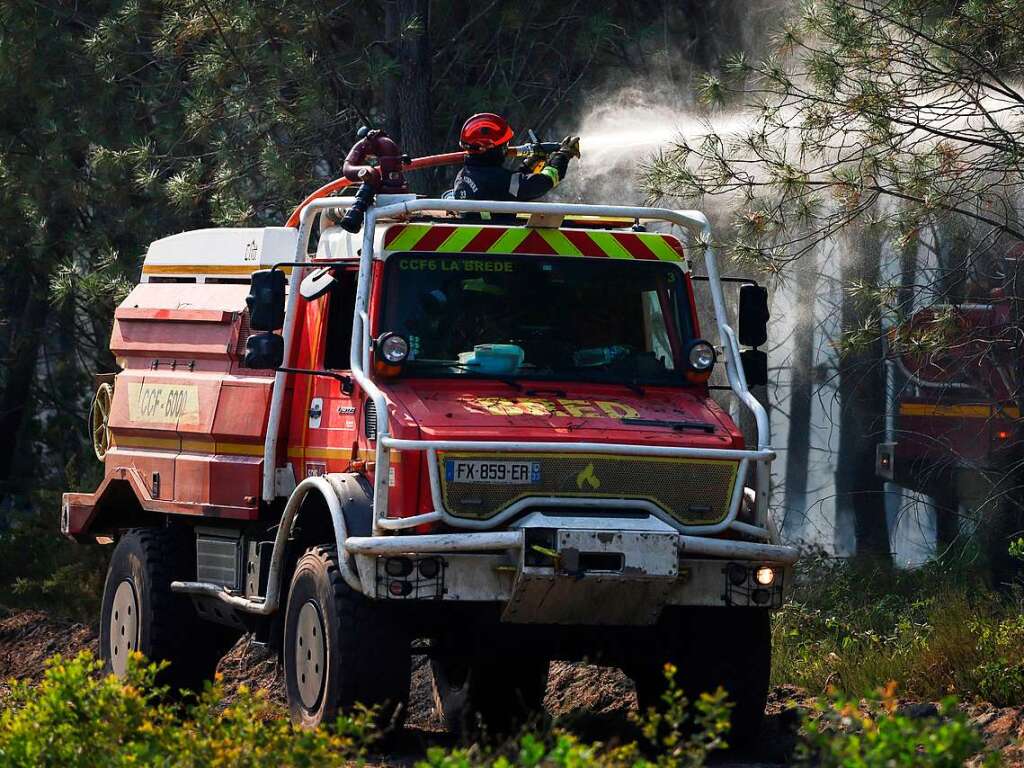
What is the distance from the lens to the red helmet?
9.53 meters

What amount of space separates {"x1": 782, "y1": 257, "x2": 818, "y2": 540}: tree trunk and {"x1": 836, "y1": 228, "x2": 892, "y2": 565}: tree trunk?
36cm

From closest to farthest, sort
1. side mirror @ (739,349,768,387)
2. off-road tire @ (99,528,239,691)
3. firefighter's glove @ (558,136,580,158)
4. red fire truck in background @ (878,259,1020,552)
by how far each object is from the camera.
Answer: side mirror @ (739,349,768,387) < firefighter's glove @ (558,136,580,158) < off-road tire @ (99,528,239,691) < red fire truck in background @ (878,259,1020,552)

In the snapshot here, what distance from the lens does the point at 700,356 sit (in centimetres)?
851

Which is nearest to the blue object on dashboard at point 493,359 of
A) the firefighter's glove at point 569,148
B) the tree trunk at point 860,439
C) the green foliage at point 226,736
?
the firefighter's glove at point 569,148

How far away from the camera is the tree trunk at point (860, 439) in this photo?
1266 cm

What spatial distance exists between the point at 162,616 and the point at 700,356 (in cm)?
349

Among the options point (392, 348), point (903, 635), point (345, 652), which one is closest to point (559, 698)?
point (903, 635)

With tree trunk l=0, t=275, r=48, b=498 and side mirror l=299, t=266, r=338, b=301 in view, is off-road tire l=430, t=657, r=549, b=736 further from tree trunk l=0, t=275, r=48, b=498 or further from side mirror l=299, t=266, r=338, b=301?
tree trunk l=0, t=275, r=48, b=498

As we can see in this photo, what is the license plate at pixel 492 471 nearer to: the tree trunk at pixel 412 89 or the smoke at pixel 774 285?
the smoke at pixel 774 285

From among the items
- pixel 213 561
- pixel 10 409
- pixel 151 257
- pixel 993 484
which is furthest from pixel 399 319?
pixel 10 409

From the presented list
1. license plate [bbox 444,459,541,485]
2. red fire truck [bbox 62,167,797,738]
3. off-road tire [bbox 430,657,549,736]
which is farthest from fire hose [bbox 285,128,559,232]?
off-road tire [bbox 430,657,549,736]

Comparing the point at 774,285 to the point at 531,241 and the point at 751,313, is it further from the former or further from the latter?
the point at 531,241

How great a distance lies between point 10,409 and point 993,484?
10609mm

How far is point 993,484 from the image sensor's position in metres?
11.4
